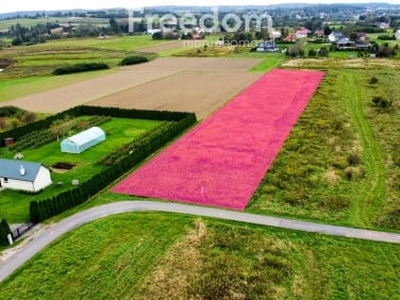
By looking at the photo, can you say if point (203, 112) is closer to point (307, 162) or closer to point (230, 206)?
point (307, 162)

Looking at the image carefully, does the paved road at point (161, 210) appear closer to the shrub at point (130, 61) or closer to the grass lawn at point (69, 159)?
the grass lawn at point (69, 159)

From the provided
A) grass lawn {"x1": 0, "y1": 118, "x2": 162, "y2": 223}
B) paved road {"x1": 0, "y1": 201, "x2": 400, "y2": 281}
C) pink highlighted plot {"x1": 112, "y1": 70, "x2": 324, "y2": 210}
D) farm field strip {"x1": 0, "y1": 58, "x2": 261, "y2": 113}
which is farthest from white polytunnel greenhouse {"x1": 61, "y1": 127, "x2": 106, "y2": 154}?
farm field strip {"x1": 0, "y1": 58, "x2": 261, "y2": 113}

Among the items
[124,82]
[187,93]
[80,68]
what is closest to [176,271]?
[187,93]

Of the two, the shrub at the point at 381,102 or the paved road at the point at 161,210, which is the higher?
the shrub at the point at 381,102

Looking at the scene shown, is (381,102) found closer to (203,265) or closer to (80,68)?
(203,265)

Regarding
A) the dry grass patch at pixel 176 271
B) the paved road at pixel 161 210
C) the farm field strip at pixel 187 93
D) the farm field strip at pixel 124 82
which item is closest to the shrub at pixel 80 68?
the farm field strip at pixel 124 82

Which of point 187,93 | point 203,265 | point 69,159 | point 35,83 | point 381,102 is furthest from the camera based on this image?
point 35,83
